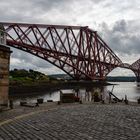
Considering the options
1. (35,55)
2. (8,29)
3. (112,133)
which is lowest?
(112,133)

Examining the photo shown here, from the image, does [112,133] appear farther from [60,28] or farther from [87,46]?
[87,46]

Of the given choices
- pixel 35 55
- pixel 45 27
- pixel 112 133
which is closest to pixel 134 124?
pixel 112 133

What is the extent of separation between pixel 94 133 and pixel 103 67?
139 metres

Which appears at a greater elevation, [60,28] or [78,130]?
[60,28]

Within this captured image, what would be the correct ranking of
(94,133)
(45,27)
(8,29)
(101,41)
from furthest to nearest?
1. (101,41)
2. (45,27)
3. (8,29)
4. (94,133)

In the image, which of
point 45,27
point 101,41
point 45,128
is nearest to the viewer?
point 45,128

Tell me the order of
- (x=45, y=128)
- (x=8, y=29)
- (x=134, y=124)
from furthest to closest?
(x=8, y=29) → (x=134, y=124) → (x=45, y=128)

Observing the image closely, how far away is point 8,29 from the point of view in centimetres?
10138

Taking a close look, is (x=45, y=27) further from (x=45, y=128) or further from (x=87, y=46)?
Answer: (x=45, y=128)

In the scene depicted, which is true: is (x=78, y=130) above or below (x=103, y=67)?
below

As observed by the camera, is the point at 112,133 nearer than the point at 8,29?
Yes

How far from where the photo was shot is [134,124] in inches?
707

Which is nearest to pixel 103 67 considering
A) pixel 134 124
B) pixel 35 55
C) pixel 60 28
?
pixel 60 28

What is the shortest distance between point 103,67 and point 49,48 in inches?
2055
